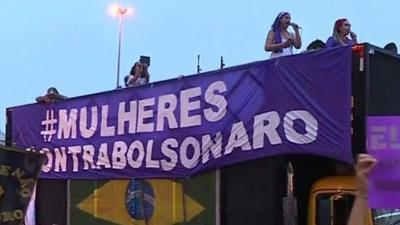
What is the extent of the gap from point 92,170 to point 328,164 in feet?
13.2

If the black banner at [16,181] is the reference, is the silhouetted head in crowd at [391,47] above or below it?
above

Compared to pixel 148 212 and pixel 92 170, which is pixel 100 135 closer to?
pixel 92 170

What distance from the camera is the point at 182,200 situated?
31.1 feet

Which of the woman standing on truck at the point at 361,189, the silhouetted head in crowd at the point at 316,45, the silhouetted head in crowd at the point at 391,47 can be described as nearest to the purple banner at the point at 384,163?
the woman standing on truck at the point at 361,189

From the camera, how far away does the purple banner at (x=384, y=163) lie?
360 centimetres

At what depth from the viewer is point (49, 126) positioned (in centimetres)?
1240

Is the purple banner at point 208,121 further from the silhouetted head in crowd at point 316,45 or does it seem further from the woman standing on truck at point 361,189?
the woman standing on truck at point 361,189

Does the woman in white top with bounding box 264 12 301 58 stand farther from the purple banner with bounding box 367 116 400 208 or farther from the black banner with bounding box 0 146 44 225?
the black banner with bounding box 0 146 44 225

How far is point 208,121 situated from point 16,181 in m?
3.62

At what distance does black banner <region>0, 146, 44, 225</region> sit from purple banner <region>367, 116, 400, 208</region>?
9.12 feet

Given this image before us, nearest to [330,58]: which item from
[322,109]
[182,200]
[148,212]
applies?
[322,109]

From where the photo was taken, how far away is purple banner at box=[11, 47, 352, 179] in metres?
8.05

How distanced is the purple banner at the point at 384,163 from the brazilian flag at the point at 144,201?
283 cm

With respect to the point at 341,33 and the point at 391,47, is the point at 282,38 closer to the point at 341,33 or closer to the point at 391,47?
the point at 341,33
